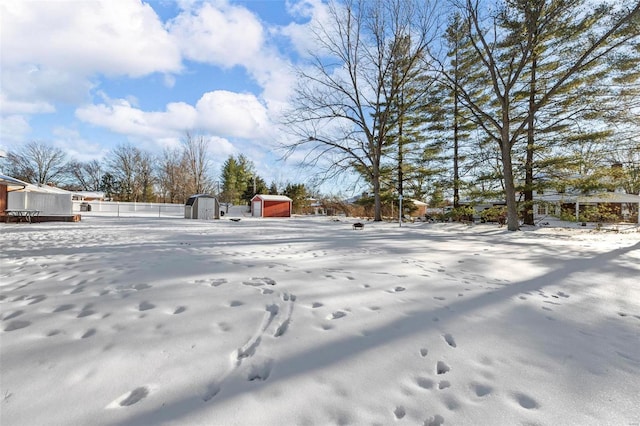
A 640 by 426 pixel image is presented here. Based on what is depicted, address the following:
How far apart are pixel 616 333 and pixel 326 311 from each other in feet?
8.22

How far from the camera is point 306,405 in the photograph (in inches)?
62.3

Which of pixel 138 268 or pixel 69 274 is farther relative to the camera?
pixel 138 268

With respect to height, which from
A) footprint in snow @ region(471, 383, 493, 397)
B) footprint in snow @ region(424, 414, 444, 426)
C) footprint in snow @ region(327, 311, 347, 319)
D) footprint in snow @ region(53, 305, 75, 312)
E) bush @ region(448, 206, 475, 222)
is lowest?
footprint in snow @ region(424, 414, 444, 426)

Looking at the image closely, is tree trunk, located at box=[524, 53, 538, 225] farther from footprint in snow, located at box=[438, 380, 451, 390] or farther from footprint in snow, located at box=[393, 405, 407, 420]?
footprint in snow, located at box=[393, 405, 407, 420]

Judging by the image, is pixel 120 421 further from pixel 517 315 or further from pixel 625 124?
pixel 625 124

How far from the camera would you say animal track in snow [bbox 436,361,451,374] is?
6.33 ft

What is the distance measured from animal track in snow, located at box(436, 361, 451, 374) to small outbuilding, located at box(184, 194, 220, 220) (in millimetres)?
23195

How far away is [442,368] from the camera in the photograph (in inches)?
77.3

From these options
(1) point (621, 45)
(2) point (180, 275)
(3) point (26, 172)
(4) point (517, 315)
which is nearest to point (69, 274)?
(2) point (180, 275)

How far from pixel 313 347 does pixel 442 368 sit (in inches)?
35.0

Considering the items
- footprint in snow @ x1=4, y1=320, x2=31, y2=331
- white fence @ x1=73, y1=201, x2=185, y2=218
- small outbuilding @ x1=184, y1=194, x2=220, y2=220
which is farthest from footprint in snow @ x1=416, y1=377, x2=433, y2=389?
white fence @ x1=73, y1=201, x2=185, y2=218

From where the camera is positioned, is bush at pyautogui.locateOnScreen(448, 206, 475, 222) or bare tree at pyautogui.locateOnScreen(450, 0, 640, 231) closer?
bare tree at pyautogui.locateOnScreen(450, 0, 640, 231)

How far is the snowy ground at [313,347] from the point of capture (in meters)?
1.56

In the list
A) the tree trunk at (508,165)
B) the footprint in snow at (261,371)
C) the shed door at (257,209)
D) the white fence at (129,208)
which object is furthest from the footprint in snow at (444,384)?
the white fence at (129,208)
